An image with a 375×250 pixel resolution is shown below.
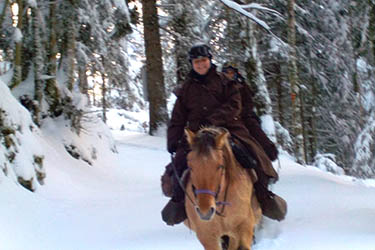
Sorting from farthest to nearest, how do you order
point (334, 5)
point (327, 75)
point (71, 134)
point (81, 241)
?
point (327, 75) → point (334, 5) → point (71, 134) → point (81, 241)

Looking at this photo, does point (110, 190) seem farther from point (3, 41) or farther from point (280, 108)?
point (280, 108)

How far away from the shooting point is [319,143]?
2447 centimetres

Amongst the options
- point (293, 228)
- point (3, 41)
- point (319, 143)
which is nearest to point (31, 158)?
point (3, 41)

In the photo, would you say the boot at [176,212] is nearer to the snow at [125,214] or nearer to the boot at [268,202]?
the boot at [268,202]

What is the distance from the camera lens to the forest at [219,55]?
11.5m

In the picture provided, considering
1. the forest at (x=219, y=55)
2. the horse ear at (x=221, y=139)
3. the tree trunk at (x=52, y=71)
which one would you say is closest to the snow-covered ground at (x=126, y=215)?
the tree trunk at (x=52, y=71)

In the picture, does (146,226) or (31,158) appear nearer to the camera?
(146,226)

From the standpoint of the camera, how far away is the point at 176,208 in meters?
5.35

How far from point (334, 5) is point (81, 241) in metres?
13.4

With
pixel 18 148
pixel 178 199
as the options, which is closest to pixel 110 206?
pixel 18 148

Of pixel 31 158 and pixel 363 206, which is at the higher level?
pixel 31 158

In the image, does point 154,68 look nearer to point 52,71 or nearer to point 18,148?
point 52,71

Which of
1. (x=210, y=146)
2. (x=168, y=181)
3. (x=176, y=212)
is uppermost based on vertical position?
(x=210, y=146)

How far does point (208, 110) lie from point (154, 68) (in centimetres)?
1171
